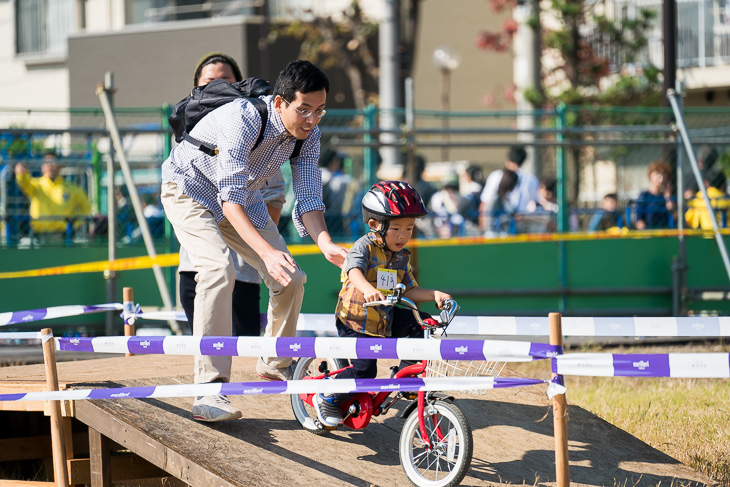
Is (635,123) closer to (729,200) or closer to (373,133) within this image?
(729,200)

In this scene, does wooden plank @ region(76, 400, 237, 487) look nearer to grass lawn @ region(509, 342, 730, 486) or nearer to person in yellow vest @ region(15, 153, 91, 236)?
grass lawn @ region(509, 342, 730, 486)

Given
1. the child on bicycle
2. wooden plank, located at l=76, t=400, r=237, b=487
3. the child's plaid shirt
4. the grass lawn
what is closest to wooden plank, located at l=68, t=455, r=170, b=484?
wooden plank, located at l=76, t=400, r=237, b=487

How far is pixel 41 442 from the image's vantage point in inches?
252

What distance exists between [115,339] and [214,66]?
202 centimetres

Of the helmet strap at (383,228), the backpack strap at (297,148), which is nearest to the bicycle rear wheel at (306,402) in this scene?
the helmet strap at (383,228)

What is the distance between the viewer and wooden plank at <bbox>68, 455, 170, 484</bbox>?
5082 millimetres

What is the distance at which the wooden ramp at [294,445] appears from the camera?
4.47 metres

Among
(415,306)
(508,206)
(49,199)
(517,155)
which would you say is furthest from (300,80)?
(517,155)

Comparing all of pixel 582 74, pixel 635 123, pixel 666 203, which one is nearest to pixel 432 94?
pixel 582 74

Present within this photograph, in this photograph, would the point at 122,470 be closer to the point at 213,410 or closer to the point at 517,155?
the point at 213,410

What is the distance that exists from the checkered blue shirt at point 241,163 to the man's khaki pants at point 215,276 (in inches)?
3.3

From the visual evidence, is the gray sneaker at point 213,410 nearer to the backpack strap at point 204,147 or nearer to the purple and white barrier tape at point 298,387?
the purple and white barrier tape at point 298,387

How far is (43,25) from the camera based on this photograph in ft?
81.3

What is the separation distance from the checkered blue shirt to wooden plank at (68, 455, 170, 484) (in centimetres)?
137
